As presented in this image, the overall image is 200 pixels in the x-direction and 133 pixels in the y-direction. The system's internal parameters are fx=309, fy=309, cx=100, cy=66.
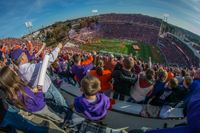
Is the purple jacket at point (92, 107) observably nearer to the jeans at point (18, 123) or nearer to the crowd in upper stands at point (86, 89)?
the crowd in upper stands at point (86, 89)

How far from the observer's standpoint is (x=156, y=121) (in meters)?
3.91

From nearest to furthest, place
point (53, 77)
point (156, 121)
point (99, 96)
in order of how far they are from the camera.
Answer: point (99, 96), point (156, 121), point (53, 77)

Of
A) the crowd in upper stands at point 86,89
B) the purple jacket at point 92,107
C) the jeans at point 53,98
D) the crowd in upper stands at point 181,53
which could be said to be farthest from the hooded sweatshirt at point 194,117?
the crowd in upper stands at point 181,53

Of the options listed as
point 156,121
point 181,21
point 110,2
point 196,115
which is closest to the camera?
point 196,115

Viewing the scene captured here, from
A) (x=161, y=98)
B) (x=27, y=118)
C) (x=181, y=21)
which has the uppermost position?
(x=181, y=21)

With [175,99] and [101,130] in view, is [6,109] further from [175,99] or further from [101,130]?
[175,99]

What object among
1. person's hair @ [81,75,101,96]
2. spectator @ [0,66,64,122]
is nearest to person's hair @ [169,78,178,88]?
person's hair @ [81,75,101,96]

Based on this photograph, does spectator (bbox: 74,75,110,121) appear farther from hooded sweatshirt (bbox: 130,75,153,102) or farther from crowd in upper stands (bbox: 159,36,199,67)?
crowd in upper stands (bbox: 159,36,199,67)

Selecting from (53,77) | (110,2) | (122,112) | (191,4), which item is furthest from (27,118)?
(110,2)

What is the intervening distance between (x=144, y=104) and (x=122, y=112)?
0.31 meters

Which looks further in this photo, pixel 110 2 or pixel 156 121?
pixel 110 2

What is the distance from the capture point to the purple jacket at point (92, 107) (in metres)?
2.89

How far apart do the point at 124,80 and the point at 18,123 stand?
5.99 ft

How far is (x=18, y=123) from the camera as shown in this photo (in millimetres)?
2658
